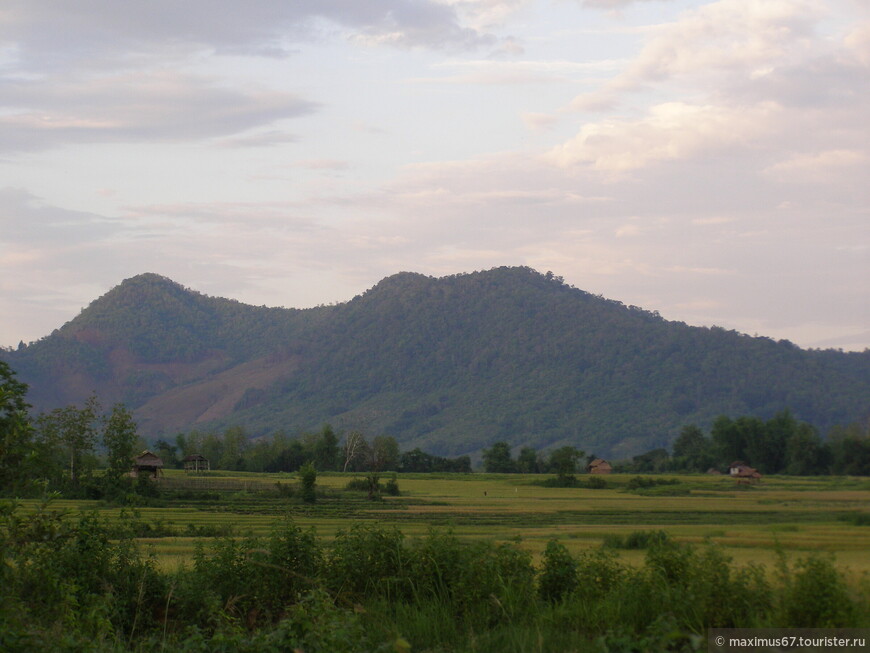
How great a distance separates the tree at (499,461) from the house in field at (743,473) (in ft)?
237

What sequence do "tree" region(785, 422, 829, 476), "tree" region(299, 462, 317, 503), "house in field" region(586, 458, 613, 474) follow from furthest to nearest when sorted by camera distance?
"house in field" region(586, 458, 613, 474) → "tree" region(299, 462, 317, 503) → "tree" region(785, 422, 829, 476)

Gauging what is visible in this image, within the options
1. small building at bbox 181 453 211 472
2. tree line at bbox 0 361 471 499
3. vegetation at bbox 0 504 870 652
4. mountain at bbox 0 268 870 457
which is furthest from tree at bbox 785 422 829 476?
mountain at bbox 0 268 870 457

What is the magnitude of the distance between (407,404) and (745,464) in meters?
166

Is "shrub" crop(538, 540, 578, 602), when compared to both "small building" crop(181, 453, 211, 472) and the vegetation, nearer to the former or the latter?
the vegetation

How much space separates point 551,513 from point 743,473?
62.9 ft

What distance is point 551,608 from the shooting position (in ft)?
38.4

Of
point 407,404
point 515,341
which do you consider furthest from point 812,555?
point 515,341

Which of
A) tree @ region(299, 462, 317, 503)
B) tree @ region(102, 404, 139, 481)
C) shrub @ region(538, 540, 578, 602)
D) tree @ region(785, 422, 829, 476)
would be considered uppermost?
tree @ region(785, 422, 829, 476)

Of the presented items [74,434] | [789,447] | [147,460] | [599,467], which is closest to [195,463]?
[147,460]

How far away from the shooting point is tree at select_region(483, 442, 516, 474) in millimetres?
88875

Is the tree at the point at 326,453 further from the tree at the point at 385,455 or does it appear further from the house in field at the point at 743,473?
the house in field at the point at 743,473

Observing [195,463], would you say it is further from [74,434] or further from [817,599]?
[817,599]

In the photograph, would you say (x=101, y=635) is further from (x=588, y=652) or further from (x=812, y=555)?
(x=812, y=555)

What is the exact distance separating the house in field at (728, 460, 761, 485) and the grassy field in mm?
180
